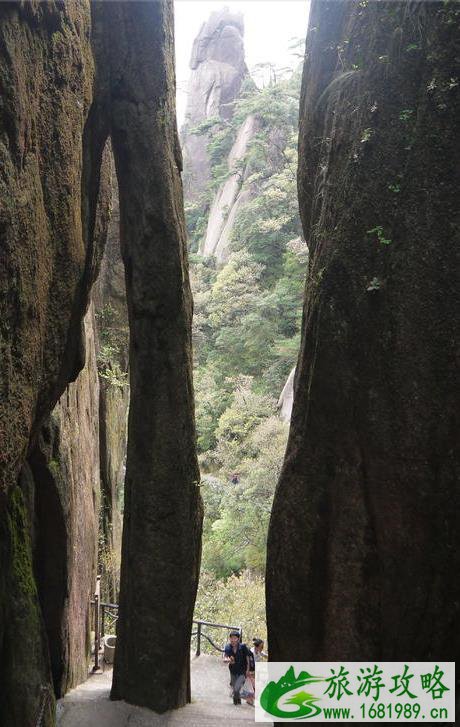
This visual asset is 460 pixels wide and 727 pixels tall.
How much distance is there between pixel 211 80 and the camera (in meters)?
41.1

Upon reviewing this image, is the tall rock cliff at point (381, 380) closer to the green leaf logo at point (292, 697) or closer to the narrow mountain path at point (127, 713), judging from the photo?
the green leaf logo at point (292, 697)

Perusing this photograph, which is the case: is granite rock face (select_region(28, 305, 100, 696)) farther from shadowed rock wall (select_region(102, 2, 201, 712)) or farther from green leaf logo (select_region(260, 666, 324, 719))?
green leaf logo (select_region(260, 666, 324, 719))

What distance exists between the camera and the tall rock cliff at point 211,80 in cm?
4000

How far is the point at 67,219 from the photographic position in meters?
6.21

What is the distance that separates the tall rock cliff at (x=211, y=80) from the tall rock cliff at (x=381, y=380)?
3411cm

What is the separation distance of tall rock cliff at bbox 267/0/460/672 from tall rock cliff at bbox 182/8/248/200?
34.1m

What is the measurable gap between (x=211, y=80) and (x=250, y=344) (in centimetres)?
2152

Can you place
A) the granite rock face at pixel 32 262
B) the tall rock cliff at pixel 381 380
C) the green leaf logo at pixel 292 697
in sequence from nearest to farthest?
1. the granite rock face at pixel 32 262
2. the tall rock cliff at pixel 381 380
3. the green leaf logo at pixel 292 697

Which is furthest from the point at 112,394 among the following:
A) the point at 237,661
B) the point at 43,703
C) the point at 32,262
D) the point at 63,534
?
the point at 32,262

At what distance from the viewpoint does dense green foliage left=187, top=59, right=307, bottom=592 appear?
67.3 ft

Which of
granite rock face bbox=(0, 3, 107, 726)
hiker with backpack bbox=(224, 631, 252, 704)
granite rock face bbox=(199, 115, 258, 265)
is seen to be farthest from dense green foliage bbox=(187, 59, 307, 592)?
granite rock face bbox=(0, 3, 107, 726)

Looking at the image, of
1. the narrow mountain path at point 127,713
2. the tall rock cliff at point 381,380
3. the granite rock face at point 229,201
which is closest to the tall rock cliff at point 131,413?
the narrow mountain path at point 127,713

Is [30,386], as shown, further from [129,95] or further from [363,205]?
[129,95]

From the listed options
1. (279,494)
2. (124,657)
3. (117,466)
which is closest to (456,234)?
(279,494)
